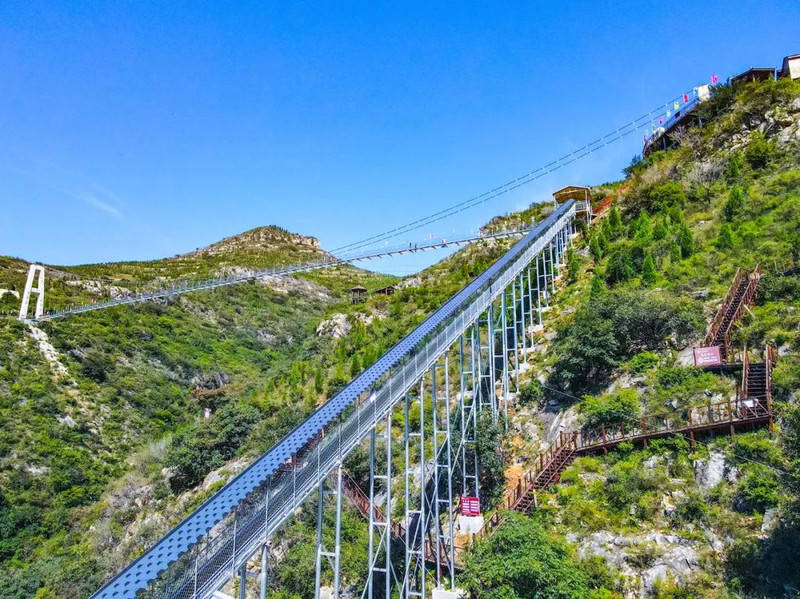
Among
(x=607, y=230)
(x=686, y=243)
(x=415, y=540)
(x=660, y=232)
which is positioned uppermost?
(x=607, y=230)

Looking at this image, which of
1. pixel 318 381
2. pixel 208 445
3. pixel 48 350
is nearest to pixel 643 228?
pixel 318 381

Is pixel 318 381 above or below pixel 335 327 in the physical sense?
below

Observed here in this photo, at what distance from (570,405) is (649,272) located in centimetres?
823

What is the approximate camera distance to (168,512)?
25.2m

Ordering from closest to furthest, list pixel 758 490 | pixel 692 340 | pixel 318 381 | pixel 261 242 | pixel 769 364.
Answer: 1. pixel 758 490
2. pixel 769 364
3. pixel 692 340
4. pixel 318 381
5. pixel 261 242

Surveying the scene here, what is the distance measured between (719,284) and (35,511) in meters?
37.0

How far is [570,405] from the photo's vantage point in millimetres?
20281

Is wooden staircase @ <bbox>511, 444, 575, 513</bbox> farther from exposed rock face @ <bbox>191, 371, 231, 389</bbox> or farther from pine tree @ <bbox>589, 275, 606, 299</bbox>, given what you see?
exposed rock face @ <bbox>191, 371, 231, 389</bbox>

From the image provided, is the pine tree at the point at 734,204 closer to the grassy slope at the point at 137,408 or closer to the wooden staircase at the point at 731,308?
the wooden staircase at the point at 731,308

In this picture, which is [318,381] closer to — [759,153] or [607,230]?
[607,230]

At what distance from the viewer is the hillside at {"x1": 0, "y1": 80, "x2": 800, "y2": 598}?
12797 millimetres

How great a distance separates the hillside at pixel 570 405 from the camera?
12.8m

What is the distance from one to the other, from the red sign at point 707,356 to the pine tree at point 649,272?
266 inches

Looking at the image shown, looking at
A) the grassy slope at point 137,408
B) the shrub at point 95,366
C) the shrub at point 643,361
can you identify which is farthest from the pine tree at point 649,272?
the shrub at point 95,366
